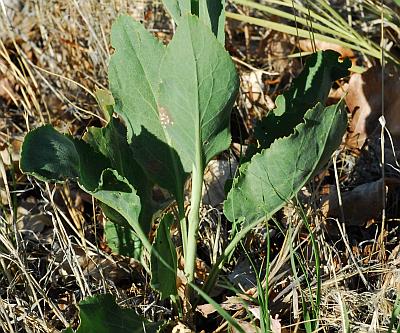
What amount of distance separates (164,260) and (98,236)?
506 mm

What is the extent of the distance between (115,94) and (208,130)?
0.20 m

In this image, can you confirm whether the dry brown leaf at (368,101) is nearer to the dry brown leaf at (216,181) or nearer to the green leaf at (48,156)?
the dry brown leaf at (216,181)

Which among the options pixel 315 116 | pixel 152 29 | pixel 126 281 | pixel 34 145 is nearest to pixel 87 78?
pixel 152 29

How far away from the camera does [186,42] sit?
1.07 meters

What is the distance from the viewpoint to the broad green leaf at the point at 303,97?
1.35 meters

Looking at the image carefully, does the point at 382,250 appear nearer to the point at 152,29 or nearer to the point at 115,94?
the point at 115,94

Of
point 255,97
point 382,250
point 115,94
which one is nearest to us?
point 115,94

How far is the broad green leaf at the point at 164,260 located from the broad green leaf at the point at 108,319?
0.20 ft

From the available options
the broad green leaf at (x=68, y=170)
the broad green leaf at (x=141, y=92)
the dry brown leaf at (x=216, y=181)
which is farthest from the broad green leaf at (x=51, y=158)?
the dry brown leaf at (x=216, y=181)

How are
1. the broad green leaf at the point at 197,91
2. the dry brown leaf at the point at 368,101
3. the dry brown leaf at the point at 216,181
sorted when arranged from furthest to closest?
the dry brown leaf at the point at 368,101 < the dry brown leaf at the point at 216,181 < the broad green leaf at the point at 197,91

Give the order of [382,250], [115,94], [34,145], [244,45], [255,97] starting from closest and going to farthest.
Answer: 1. [34,145]
2. [115,94]
3. [382,250]
4. [255,97]
5. [244,45]

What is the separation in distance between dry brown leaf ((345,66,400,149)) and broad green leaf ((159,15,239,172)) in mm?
749

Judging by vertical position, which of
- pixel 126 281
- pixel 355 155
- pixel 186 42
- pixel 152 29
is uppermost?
pixel 186 42

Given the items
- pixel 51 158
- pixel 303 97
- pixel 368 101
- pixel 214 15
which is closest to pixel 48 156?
pixel 51 158
